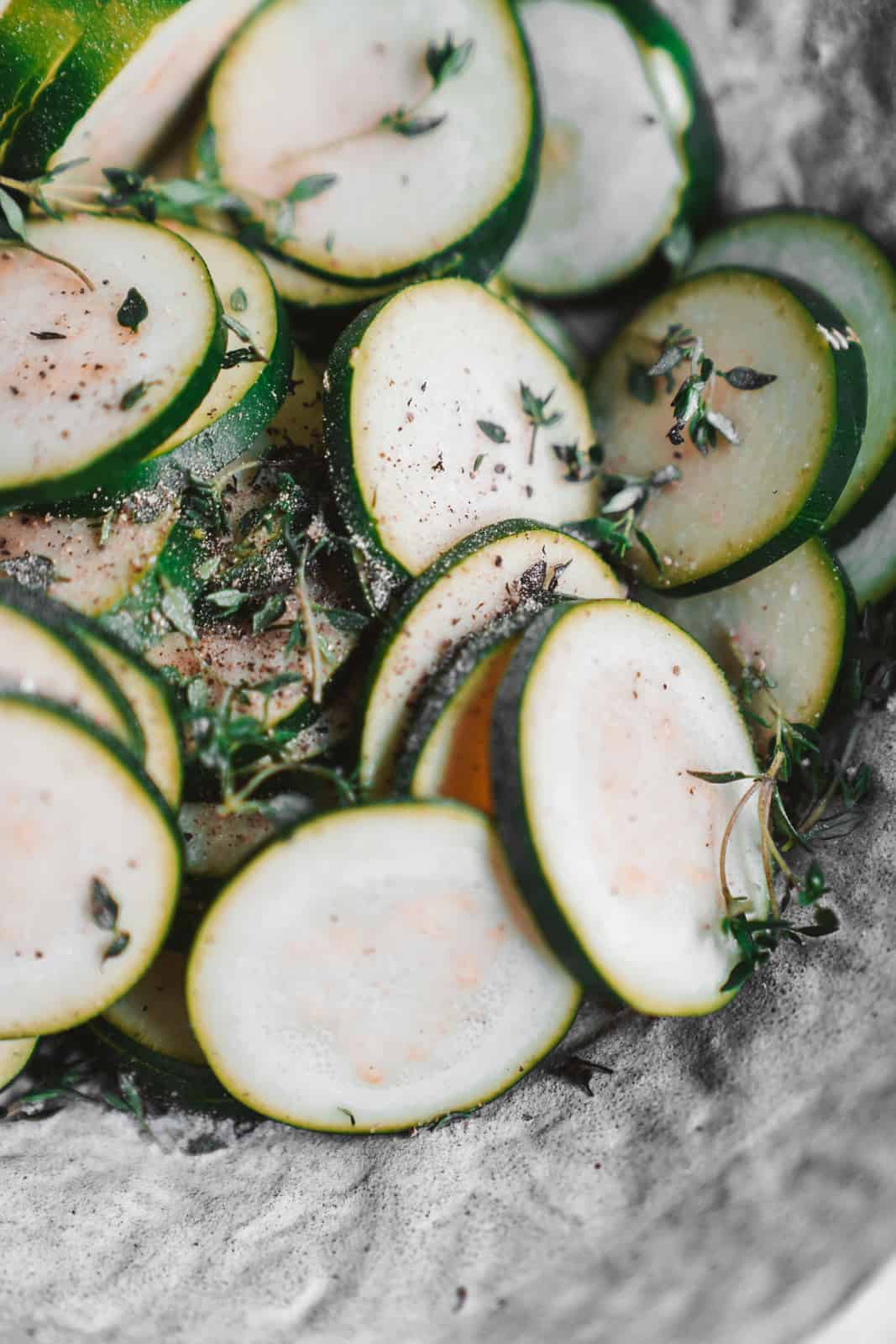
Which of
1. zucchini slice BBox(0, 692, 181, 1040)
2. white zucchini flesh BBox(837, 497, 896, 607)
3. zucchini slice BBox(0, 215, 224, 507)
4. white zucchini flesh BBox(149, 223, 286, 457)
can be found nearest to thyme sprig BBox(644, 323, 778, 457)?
white zucchini flesh BBox(837, 497, 896, 607)

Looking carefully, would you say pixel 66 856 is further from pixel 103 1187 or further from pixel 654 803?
pixel 654 803

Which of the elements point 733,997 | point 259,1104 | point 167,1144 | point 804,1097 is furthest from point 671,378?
point 167,1144

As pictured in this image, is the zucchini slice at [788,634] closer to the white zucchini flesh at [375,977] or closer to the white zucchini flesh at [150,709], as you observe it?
the white zucchini flesh at [375,977]

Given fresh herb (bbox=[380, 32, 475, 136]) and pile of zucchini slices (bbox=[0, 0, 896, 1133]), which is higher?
fresh herb (bbox=[380, 32, 475, 136])

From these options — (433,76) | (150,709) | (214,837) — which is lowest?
(214,837)

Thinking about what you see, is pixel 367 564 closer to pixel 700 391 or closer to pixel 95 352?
pixel 95 352

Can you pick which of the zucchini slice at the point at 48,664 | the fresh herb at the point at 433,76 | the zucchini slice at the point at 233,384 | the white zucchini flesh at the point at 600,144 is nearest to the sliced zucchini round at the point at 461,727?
the zucchini slice at the point at 48,664

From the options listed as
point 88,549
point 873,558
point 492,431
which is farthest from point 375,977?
point 873,558

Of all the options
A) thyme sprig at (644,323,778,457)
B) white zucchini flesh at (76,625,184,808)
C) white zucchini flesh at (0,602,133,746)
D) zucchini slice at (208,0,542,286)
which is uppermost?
zucchini slice at (208,0,542,286)

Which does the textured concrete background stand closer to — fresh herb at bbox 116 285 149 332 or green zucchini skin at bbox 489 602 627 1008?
green zucchini skin at bbox 489 602 627 1008
